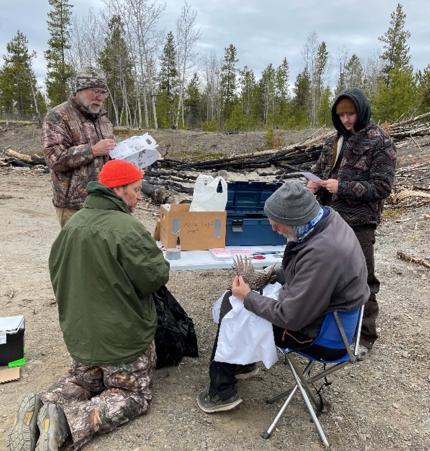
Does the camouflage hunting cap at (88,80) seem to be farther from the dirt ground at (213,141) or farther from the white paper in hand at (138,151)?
the dirt ground at (213,141)

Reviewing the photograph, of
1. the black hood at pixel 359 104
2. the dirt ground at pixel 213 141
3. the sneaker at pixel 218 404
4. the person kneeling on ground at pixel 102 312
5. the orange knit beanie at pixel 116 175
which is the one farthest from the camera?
the dirt ground at pixel 213 141

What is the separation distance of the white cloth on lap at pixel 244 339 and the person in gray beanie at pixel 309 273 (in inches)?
1.9

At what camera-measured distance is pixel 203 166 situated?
1712 centimetres

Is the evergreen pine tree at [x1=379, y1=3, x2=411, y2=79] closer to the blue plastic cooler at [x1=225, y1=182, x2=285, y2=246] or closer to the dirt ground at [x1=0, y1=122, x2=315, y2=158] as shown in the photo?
the dirt ground at [x1=0, y1=122, x2=315, y2=158]

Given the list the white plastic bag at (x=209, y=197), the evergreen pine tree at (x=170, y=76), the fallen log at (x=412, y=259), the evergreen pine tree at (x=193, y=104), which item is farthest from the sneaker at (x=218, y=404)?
the evergreen pine tree at (x=193, y=104)

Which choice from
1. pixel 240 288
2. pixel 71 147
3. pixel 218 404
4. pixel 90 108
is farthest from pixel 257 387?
pixel 90 108

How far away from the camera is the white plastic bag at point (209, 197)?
321cm

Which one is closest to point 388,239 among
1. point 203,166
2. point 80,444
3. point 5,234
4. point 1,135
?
point 80,444

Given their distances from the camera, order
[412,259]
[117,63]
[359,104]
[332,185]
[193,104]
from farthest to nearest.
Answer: [193,104] < [117,63] < [412,259] < [332,185] < [359,104]

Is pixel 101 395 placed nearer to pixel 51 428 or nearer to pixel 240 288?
pixel 51 428

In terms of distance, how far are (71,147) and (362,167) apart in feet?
7.86

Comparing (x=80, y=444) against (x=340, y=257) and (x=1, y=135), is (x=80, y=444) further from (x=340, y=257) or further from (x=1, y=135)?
(x=1, y=135)

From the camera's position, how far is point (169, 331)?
10.4ft

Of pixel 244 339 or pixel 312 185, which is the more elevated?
pixel 312 185
